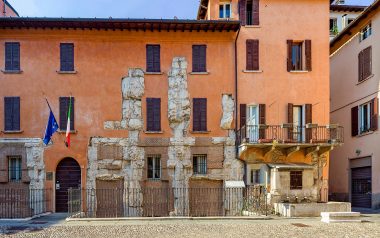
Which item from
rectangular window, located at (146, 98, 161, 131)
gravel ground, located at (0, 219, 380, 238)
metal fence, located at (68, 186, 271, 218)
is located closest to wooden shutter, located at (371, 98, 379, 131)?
gravel ground, located at (0, 219, 380, 238)

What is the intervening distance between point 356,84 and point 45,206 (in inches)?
817

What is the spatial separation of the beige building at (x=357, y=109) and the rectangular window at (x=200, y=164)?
9988mm

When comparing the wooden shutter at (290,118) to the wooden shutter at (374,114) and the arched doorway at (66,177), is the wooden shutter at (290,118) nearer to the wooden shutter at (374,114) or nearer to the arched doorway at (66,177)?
the wooden shutter at (374,114)

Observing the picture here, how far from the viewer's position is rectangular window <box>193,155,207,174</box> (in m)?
23.0

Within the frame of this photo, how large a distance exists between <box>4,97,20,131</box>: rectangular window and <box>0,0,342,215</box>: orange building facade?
0.19 ft

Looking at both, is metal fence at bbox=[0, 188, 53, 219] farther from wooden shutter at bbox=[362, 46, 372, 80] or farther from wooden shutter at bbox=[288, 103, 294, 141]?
wooden shutter at bbox=[362, 46, 372, 80]

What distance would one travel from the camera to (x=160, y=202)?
22391 millimetres

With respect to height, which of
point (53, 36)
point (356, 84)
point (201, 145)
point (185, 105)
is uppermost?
point (53, 36)

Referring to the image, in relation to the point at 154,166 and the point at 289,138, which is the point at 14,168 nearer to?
the point at 154,166

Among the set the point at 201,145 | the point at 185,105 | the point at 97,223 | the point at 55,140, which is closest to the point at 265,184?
the point at 201,145

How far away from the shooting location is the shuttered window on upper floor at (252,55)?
23125 millimetres

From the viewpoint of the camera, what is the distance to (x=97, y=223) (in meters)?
16.5

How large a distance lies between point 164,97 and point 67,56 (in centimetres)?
622

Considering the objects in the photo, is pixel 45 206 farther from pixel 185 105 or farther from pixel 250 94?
pixel 250 94
